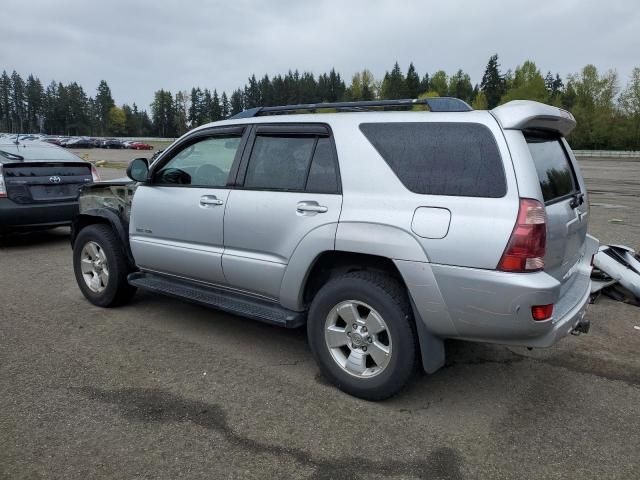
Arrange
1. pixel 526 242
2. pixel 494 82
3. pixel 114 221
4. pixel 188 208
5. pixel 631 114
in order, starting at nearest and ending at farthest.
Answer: pixel 526 242 → pixel 188 208 → pixel 114 221 → pixel 631 114 → pixel 494 82

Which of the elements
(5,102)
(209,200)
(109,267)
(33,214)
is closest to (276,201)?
(209,200)

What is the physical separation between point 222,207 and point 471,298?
200cm

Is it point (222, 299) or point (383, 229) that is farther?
point (222, 299)

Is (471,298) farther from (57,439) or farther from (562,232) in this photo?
(57,439)

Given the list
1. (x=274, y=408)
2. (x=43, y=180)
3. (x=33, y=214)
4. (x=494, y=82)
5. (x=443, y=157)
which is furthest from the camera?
(x=494, y=82)

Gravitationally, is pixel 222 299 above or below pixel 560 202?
below

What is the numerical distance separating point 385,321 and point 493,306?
65 cm

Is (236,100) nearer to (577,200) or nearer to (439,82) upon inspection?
(439,82)

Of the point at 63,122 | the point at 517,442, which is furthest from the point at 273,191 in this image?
the point at 63,122

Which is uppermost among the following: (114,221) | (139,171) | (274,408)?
(139,171)

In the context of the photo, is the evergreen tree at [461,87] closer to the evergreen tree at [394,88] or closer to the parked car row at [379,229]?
the evergreen tree at [394,88]

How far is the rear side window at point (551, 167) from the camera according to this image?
3113 millimetres

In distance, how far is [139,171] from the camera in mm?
4516

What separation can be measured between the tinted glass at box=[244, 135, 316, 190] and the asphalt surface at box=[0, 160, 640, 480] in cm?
136
